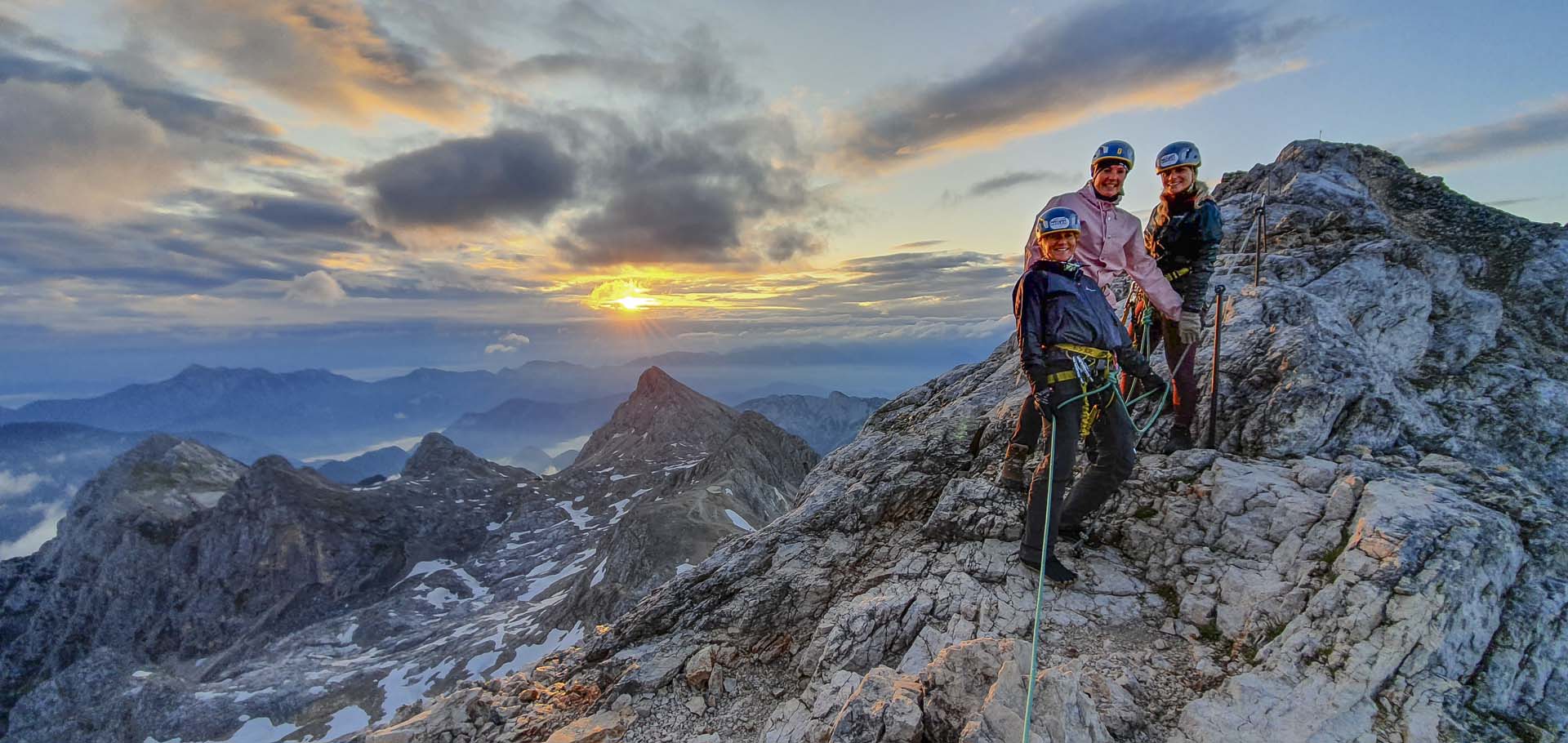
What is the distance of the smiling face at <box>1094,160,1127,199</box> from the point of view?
9.35m

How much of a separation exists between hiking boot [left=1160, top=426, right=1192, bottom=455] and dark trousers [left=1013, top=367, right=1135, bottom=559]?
2.18 m

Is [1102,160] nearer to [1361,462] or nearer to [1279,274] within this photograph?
[1361,462]

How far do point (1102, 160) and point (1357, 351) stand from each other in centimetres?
658

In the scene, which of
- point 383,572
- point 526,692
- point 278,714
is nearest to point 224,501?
point 383,572

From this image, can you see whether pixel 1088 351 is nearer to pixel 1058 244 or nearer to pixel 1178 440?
pixel 1058 244

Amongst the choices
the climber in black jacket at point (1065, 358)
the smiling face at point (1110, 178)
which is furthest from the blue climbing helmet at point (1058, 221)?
the smiling face at point (1110, 178)

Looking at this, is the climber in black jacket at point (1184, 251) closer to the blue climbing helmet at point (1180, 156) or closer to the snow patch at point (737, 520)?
the blue climbing helmet at point (1180, 156)

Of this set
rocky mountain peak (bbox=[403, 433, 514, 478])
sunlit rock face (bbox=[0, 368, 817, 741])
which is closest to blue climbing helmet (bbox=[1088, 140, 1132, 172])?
sunlit rock face (bbox=[0, 368, 817, 741])

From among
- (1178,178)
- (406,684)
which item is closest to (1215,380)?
(1178,178)

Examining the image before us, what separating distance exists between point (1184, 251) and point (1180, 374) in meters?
2.20

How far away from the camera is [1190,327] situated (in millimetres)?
10305

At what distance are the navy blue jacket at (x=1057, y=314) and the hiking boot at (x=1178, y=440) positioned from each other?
2978 millimetres

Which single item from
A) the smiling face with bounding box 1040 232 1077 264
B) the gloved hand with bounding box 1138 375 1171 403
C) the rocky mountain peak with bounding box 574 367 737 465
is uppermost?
the smiling face with bounding box 1040 232 1077 264

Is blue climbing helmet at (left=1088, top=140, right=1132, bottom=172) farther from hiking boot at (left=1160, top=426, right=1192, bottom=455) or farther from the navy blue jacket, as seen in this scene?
hiking boot at (left=1160, top=426, right=1192, bottom=455)
